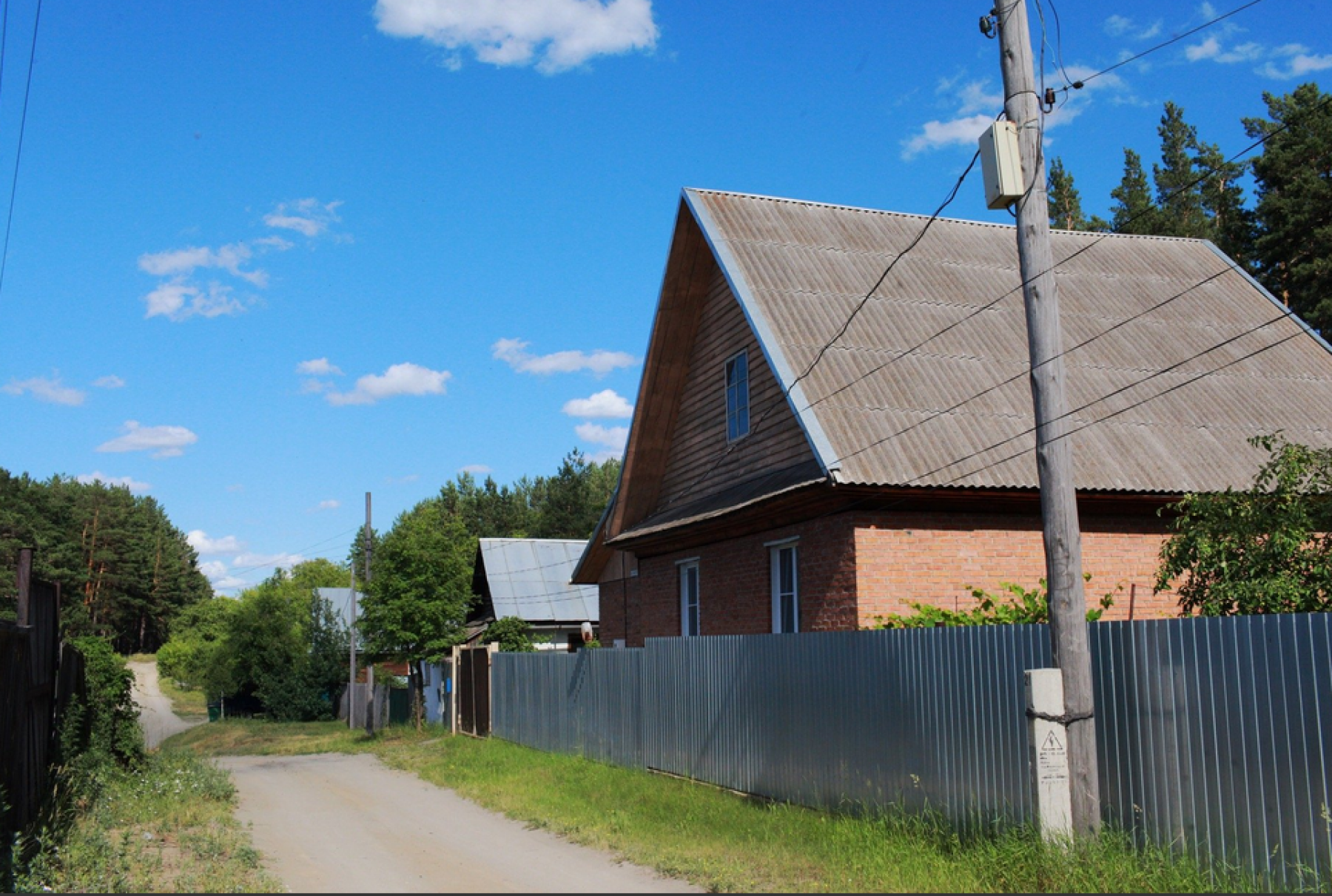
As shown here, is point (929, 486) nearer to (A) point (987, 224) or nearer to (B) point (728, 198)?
(B) point (728, 198)

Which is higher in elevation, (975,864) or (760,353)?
(760,353)

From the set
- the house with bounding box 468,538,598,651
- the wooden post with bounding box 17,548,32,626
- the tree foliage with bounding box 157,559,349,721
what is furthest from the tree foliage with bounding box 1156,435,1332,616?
the tree foliage with bounding box 157,559,349,721

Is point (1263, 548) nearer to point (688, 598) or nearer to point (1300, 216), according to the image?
point (688, 598)

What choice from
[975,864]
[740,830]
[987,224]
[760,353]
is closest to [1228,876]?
[975,864]

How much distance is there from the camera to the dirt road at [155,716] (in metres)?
33.8

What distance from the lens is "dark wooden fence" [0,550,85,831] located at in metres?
8.34

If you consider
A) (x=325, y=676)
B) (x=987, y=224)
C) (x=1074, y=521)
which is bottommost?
(x=325, y=676)

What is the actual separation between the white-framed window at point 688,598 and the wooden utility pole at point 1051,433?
10537 mm

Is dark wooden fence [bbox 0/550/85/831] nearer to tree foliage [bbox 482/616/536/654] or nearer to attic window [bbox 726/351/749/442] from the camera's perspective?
attic window [bbox 726/351/749/442]

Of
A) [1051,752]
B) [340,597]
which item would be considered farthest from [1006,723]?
[340,597]

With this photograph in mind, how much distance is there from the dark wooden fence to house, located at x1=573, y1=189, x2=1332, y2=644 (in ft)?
26.1

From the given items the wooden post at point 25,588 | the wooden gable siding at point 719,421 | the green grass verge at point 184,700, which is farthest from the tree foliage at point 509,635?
the green grass verge at point 184,700

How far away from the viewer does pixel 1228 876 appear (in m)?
6.53

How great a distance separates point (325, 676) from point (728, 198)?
31.4 meters
